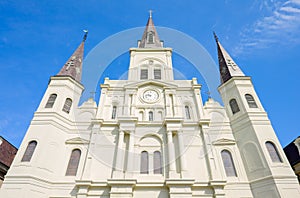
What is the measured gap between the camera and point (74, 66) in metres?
20.6

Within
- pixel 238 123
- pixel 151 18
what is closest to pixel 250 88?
pixel 238 123

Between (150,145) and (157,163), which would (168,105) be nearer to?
(150,145)

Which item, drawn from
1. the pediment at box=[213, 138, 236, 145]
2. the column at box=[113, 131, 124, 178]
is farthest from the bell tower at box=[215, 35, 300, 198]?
the column at box=[113, 131, 124, 178]

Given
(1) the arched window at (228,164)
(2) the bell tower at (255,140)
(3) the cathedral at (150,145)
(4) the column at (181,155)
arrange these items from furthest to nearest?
1. (1) the arched window at (228,164)
2. (4) the column at (181,155)
3. (3) the cathedral at (150,145)
4. (2) the bell tower at (255,140)

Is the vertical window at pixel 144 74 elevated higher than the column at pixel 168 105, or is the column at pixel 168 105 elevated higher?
the vertical window at pixel 144 74

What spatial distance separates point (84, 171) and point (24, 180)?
364 cm

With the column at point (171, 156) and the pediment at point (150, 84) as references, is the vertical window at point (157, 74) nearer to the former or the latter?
the pediment at point (150, 84)

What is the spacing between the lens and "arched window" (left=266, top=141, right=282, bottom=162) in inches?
500

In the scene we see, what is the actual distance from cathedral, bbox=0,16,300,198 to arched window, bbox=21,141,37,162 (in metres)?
0.07

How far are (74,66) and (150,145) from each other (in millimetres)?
13004

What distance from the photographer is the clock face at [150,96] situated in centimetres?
1817

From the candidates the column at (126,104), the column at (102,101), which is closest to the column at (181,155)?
the column at (126,104)

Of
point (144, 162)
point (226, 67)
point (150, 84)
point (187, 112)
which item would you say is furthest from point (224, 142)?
point (150, 84)

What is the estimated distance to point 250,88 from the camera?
56.1 feet
